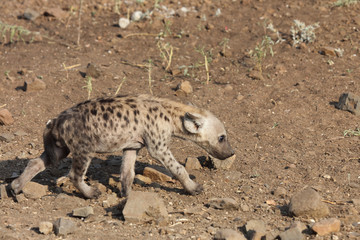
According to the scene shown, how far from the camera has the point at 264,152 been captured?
8.20m

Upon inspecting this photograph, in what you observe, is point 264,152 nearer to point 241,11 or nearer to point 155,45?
point 155,45

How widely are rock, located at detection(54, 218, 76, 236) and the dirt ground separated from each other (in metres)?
0.07

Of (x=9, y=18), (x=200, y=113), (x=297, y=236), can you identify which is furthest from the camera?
(x=9, y=18)

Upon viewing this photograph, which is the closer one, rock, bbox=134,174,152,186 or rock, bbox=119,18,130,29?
rock, bbox=134,174,152,186

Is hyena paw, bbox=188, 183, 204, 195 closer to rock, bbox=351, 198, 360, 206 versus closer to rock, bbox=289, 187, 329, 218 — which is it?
rock, bbox=289, 187, 329, 218

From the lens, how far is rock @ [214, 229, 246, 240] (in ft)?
18.2

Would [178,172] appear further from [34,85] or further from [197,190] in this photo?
[34,85]

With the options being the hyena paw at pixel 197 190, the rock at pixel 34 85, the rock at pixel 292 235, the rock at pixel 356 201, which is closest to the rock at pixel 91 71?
the rock at pixel 34 85

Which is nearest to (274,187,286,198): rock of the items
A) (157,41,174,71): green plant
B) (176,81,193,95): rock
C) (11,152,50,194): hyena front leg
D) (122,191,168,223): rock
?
(122,191,168,223): rock

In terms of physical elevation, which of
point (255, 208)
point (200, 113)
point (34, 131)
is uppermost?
point (200, 113)

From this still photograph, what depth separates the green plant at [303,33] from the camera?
1126cm

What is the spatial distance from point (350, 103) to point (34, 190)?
5.31 metres

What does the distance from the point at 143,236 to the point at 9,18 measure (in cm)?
867

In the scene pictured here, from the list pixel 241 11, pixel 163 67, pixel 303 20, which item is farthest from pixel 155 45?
pixel 303 20
